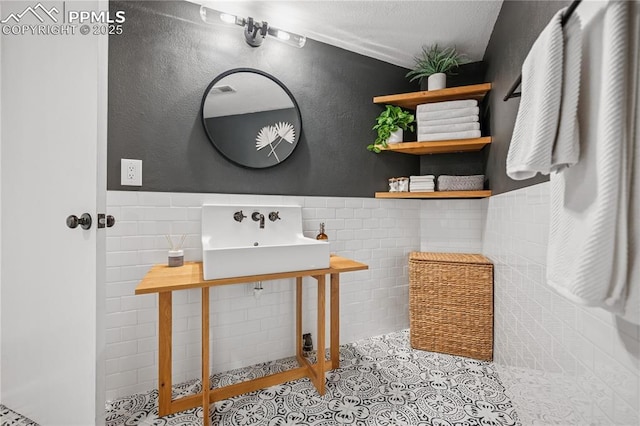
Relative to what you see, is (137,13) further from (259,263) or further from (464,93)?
(464,93)

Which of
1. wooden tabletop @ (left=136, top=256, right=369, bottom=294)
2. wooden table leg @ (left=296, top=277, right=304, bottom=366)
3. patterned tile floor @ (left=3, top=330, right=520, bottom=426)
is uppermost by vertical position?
wooden tabletop @ (left=136, top=256, right=369, bottom=294)

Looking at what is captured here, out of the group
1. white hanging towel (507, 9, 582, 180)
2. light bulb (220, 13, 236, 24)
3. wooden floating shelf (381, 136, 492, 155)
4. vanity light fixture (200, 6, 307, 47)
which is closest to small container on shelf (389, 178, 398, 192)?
wooden floating shelf (381, 136, 492, 155)

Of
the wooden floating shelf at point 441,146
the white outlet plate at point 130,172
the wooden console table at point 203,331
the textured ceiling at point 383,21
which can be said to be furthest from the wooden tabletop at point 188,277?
the textured ceiling at point 383,21

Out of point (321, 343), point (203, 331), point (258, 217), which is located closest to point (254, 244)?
point (258, 217)

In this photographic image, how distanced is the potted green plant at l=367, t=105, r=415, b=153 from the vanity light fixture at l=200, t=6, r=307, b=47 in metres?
0.78

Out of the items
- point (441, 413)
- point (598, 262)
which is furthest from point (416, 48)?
point (441, 413)

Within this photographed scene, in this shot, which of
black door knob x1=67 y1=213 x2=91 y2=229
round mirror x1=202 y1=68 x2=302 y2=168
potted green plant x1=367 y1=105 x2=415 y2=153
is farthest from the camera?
potted green plant x1=367 y1=105 x2=415 y2=153

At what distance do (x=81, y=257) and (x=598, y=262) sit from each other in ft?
5.14

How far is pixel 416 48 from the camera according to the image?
2.18m

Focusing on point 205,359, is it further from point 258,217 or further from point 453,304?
point 453,304

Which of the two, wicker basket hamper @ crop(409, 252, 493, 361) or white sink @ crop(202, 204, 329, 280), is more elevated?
white sink @ crop(202, 204, 329, 280)

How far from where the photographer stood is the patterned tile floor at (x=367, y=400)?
1.42 m

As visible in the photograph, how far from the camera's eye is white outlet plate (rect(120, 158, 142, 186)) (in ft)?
5.13

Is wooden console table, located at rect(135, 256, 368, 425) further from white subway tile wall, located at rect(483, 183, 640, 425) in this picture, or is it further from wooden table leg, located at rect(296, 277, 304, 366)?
white subway tile wall, located at rect(483, 183, 640, 425)
